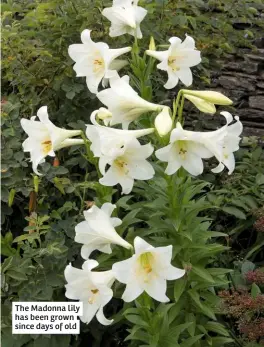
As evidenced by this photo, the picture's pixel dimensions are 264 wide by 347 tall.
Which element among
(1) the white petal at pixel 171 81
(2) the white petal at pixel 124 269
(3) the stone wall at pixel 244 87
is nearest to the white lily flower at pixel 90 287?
(2) the white petal at pixel 124 269

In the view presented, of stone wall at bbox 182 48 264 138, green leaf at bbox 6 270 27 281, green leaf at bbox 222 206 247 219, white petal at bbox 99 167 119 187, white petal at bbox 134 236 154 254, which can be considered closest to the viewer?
white petal at bbox 134 236 154 254

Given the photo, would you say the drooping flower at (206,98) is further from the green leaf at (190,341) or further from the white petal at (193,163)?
the green leaf at (190,341)

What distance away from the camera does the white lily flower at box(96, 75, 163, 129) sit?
2131 millimetres

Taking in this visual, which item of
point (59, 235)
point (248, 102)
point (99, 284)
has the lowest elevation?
point (248, 102)

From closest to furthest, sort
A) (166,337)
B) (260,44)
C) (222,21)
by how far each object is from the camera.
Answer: (166,337), (222,21), (260,44)

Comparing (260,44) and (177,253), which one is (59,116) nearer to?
(177,253)

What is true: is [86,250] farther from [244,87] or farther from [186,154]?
A: [244,87]

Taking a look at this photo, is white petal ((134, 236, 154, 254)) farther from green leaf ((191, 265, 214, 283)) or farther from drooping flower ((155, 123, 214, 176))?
green leaf ((191, 265, 214, 283))

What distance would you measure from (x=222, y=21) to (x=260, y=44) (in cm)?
57

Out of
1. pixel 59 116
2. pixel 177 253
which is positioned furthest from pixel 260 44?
pixel 177 253

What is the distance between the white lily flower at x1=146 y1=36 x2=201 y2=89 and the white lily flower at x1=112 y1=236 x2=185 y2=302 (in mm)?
716

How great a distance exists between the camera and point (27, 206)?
3225 mm

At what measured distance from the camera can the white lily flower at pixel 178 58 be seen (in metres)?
2.32

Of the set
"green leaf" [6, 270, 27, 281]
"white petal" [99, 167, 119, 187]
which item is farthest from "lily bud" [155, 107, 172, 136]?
"green leaf" [6, 270, 27, 281]
